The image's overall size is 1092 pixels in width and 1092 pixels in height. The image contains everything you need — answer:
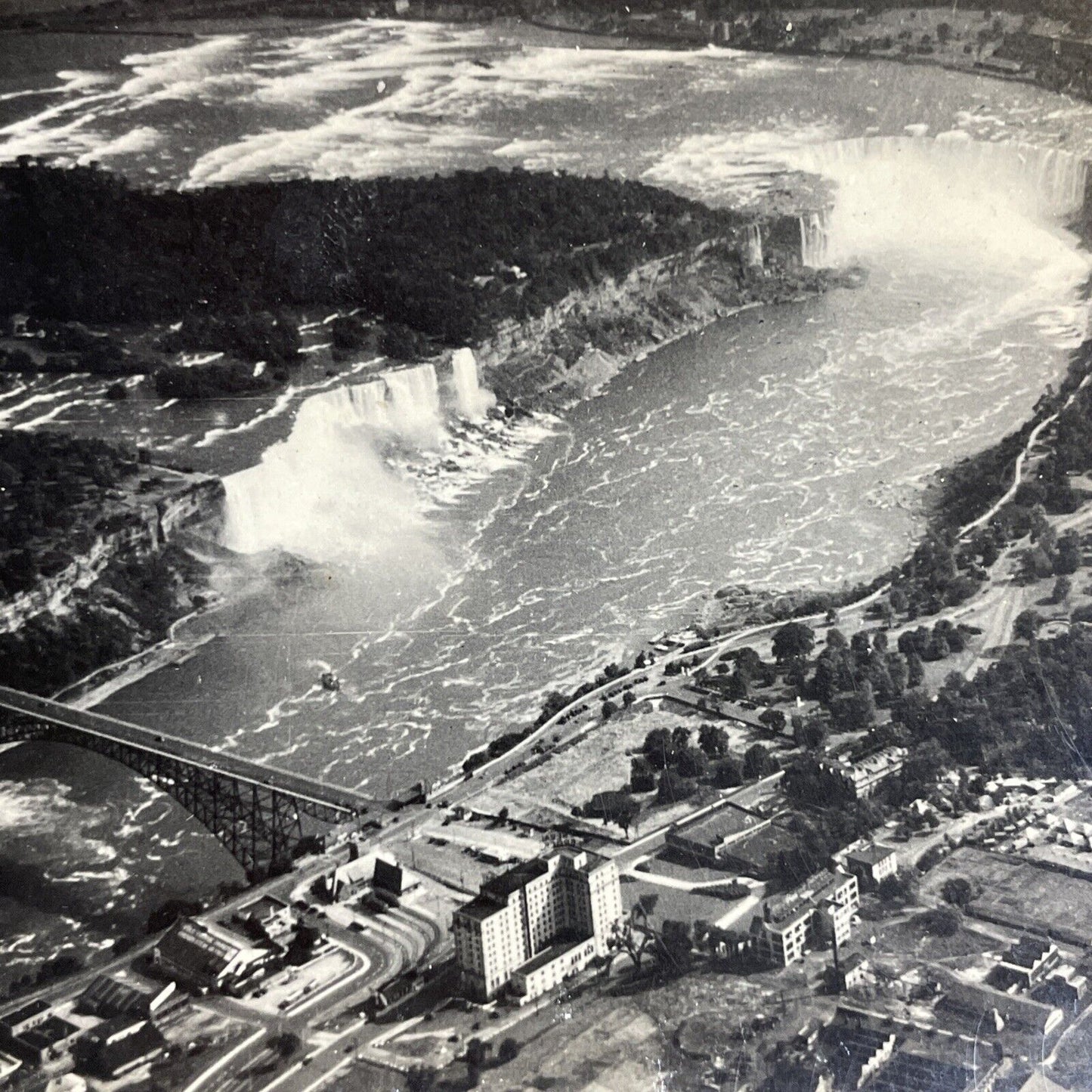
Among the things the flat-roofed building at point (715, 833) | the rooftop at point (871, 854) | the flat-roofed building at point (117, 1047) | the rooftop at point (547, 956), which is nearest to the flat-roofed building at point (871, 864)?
the rooftop at point (871, 854)

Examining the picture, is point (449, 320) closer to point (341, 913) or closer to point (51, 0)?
point (51, 0)

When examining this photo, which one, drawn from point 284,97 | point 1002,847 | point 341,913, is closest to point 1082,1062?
point 1002,847

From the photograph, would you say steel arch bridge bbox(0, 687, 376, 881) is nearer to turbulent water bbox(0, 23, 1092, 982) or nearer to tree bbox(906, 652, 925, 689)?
turbulent water bbox(0, 23, 1092, 982)

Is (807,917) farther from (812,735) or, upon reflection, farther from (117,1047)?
(117,1047)

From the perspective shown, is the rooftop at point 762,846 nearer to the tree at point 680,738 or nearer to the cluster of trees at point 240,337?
the tree at point 680,738

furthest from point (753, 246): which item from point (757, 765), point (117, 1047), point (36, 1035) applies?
point (36, 1035)

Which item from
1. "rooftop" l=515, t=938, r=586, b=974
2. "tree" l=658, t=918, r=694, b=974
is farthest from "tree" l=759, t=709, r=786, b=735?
"rooftop" l=515, t=938, r=586, b=974
